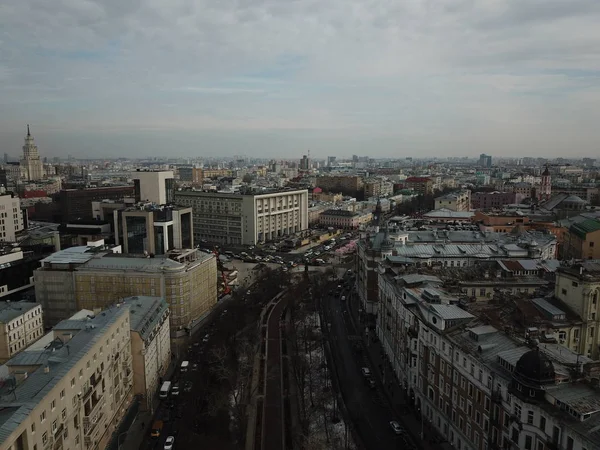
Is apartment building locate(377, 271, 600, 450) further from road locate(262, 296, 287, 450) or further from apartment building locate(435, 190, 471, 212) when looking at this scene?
apartment building locate(435, 190, 471, 212)

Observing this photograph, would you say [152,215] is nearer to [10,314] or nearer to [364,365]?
[10,314]

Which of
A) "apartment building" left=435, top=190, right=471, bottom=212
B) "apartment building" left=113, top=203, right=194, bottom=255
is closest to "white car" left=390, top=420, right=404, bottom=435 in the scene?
"apartment building" left=113, top=203, right=194, bottom=255

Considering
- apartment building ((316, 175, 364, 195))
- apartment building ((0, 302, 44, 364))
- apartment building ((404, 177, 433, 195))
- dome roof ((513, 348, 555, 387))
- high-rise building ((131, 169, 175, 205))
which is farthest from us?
apartment building ((316, 175, 364, 195))

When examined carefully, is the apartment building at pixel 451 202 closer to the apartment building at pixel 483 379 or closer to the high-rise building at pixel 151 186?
the high-rise building at pixel 151 186

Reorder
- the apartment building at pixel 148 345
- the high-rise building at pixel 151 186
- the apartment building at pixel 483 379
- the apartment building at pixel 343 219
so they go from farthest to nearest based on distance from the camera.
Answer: the apartment building at pixel 343 219 → the high-rise building at pixel 151 186 → the apartment building at pixel 148 345 → the apartment building at pixel 483 379

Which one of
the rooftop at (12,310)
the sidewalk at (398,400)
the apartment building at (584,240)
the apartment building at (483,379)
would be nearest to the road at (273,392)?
the sidewalk at (398,400)

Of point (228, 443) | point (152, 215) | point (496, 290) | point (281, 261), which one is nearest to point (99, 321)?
point (228, 443)

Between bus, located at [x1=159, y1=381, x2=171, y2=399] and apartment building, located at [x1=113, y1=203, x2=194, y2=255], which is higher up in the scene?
apartment building, located at [x1=113, y1=203, x2=194, y2=255]

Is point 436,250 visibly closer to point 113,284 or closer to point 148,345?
point 148,345
